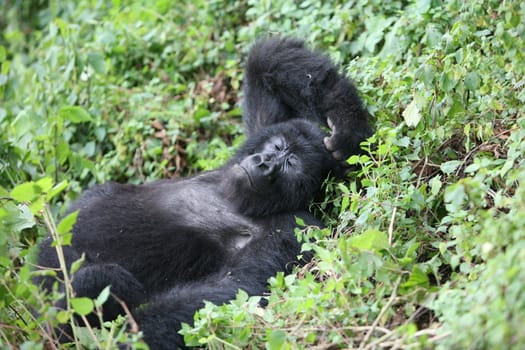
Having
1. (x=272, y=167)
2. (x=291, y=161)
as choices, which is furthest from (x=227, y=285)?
(x=291, y=161)

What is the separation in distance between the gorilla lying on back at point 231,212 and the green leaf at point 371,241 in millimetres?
1044

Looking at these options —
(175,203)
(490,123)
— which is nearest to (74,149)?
(175,203)

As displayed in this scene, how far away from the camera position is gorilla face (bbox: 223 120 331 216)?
4.83 metres

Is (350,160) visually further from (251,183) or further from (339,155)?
(251,183)

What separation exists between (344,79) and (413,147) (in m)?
0.81

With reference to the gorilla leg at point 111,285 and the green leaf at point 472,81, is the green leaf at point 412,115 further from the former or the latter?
the gorilla leg at point 111,285

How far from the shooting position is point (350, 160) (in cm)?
433

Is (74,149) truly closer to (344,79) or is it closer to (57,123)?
(57,123)

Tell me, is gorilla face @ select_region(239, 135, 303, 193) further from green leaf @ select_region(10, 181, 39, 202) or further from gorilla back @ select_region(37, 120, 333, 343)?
green leaf @ select_region(10, 181, 39, 202)

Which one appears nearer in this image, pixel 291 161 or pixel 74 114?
pixel 291 161

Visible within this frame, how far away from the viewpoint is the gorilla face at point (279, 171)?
483 centimetres

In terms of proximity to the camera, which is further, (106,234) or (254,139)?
(254,139)

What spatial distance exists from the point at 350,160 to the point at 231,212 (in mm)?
1029

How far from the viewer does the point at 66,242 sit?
3354mm
